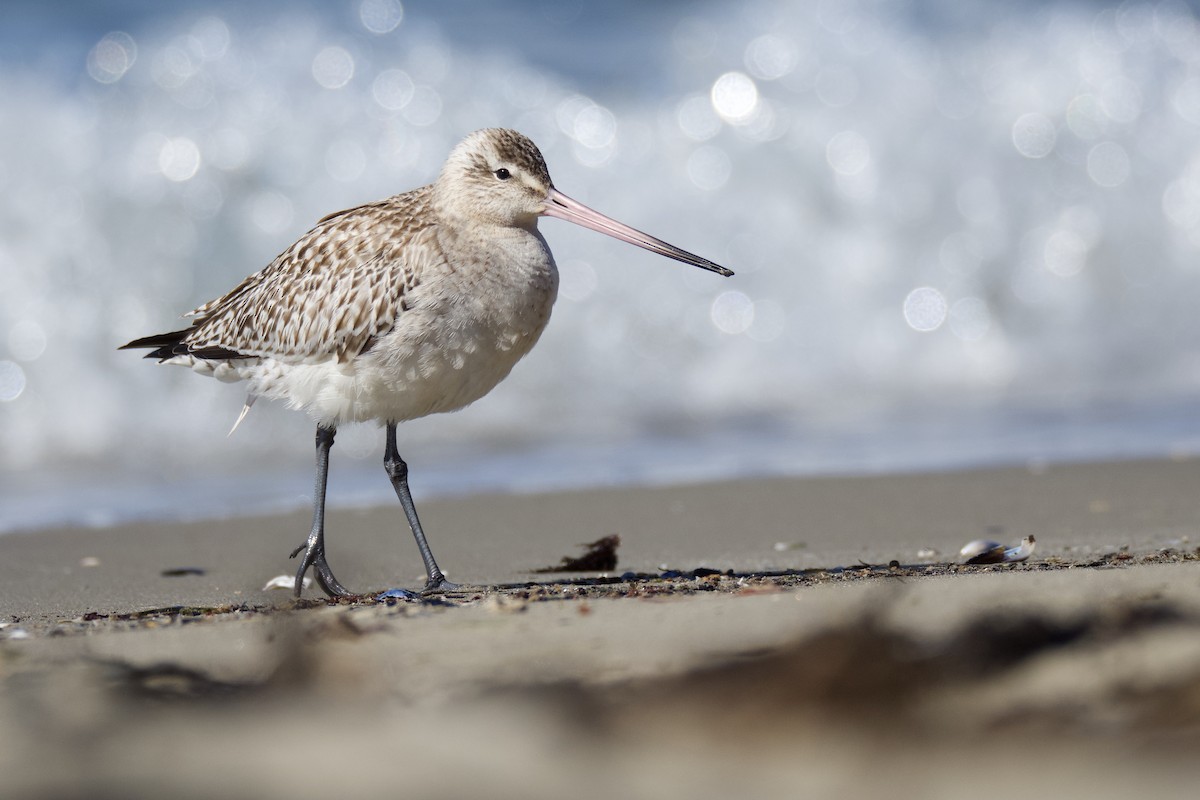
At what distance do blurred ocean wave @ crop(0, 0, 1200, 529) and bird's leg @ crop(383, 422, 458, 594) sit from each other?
282 centimetres

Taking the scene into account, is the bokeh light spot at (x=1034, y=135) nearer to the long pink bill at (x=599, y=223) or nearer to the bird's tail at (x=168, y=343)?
the long pink bill at (x=599, y=223)

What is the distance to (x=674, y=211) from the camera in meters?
13.0

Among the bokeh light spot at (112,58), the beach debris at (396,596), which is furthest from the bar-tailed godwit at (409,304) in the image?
the bokeh light spot at (112,58)

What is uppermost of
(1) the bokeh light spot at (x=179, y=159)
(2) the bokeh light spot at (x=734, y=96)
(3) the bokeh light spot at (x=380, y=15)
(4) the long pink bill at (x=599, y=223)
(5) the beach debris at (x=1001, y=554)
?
(3) the bokeh light spot at (x=380, y=15)

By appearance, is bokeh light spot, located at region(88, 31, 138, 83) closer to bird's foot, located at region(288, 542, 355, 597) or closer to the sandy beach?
bird's foot, located at region(288, 542, 355, 597)

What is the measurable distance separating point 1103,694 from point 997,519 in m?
4.07

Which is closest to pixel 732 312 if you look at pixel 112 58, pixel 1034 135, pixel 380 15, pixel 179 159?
pixel 1034 135

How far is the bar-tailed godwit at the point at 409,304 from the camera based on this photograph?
5539mm

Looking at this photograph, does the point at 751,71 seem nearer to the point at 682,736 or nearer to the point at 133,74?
the point at 133,74

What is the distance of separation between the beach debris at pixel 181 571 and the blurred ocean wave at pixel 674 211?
2572mm

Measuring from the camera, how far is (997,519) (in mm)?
6910

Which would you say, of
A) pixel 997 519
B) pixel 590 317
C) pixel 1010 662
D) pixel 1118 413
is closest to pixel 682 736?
pixel 1010 662

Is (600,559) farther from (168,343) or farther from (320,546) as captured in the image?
(168,343)

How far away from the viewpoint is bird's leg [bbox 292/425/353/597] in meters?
5.80
